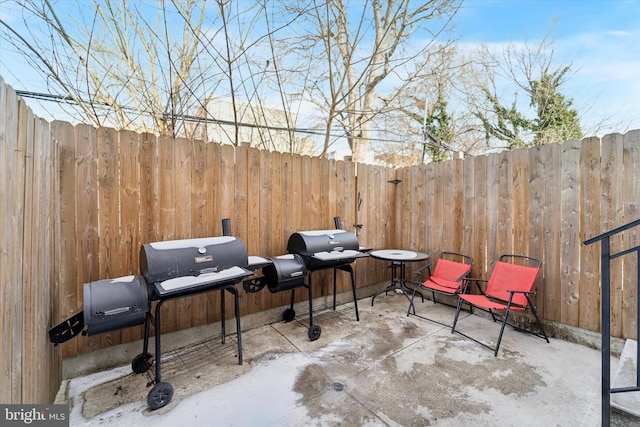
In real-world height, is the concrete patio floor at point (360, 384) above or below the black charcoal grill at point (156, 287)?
below

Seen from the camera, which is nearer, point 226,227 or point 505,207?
point 226,227

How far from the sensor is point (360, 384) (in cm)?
235

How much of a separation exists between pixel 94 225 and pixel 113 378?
1389mm

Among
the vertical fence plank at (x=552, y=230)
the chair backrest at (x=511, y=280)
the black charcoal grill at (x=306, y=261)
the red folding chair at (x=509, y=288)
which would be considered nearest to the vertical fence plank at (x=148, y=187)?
the black charcoal grill at (x=306, y=261)

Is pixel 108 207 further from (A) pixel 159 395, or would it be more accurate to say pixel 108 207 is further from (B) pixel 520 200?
(B) pixel 520 200

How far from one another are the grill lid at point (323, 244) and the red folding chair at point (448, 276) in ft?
3.81

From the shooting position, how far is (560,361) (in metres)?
2.69

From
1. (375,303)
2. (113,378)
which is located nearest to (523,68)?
(375,303)

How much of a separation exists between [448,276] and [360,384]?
230 cm

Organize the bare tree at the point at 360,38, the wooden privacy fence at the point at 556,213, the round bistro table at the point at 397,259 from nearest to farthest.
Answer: the wooden privacy fence at the point at 556,213
the round bistro table at the point at 397,259
the bare tree at the point at 360,38

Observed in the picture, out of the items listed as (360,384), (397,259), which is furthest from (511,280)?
(360,384)

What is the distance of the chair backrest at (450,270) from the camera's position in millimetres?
3854

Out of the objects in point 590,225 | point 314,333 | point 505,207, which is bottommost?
point 314,333

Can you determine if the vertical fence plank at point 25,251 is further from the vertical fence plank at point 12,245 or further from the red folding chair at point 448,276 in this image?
the red folding chair at point 448,276
